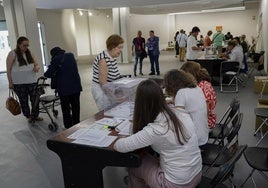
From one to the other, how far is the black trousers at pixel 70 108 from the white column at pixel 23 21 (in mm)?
3052

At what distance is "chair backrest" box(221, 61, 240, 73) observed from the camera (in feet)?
20.1

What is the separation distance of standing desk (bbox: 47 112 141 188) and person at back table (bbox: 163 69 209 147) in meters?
0.59

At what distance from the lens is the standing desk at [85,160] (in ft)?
5.84

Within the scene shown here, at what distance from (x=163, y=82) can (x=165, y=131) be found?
2.36 ft

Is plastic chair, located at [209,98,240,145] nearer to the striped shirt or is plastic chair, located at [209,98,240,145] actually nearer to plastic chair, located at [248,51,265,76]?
the striped shirt

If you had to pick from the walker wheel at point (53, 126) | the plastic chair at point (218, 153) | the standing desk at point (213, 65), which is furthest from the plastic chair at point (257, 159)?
the standing desk at point (213, 65)

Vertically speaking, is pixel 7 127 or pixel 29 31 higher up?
pixel 29 31

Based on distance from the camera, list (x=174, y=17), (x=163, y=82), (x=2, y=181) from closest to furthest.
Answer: (x=163, y=82), (x=2, y=181), (x=174, y=17)

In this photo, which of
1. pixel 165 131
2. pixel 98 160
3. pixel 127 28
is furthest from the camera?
pixel 127 28

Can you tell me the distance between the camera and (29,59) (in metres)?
4.39

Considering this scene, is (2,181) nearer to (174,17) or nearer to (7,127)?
(7,127)

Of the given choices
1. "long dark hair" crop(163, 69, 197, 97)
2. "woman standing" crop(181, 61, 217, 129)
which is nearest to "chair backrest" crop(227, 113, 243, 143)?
"woman standing" crop(181, 61, 217, 129)

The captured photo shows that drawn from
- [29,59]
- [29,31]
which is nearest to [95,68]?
[29,59]

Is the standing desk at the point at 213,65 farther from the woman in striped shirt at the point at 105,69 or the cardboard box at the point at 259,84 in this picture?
the woman in striped shirt at the point at 105,69
